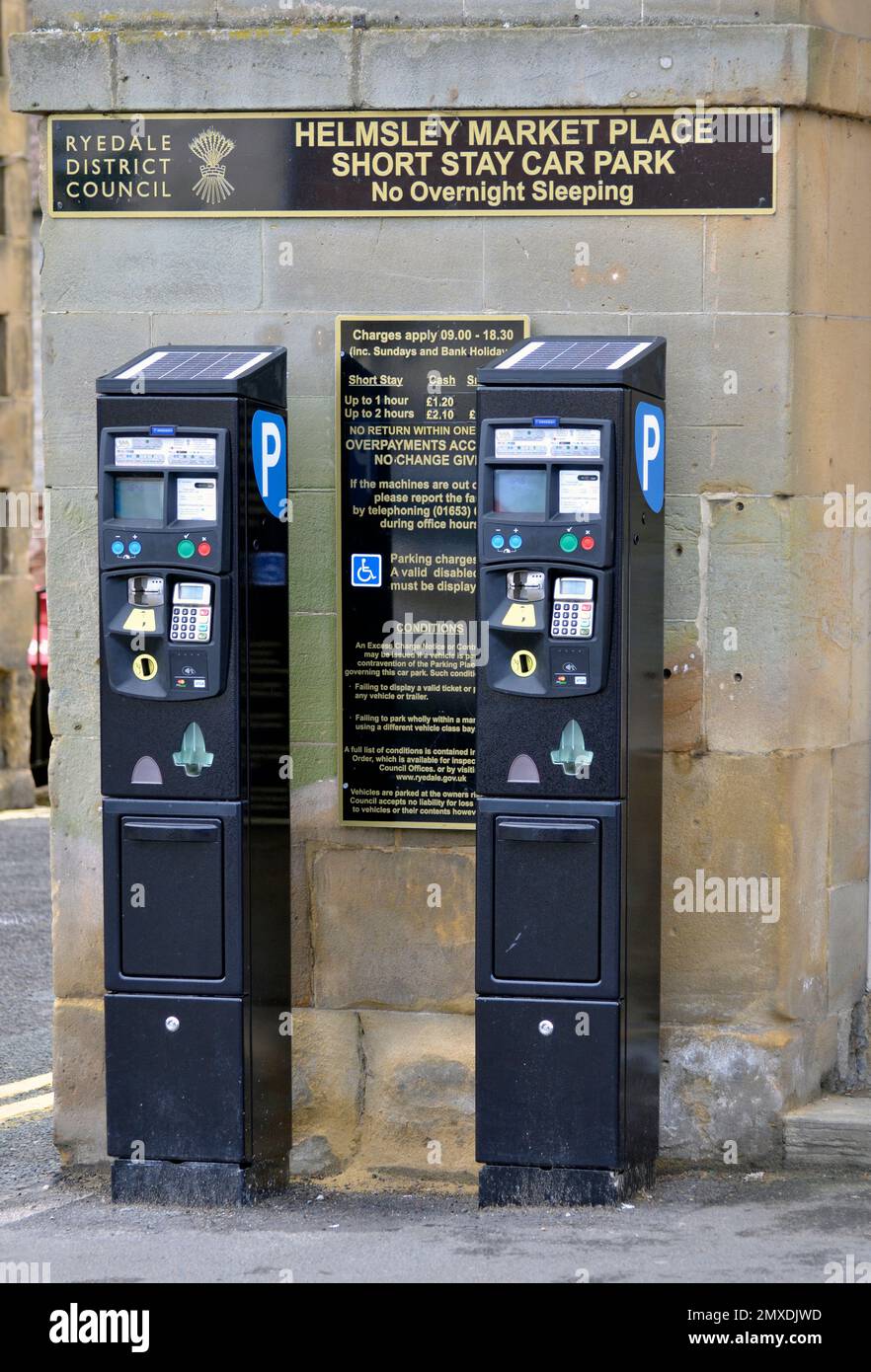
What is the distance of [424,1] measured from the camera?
19.2 ft

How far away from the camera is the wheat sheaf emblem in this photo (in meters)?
5.94

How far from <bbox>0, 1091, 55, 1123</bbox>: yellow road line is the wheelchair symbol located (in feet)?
7.75

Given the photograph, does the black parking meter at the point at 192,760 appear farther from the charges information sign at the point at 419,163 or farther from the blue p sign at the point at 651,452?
the blue p sign at the point at 651,452

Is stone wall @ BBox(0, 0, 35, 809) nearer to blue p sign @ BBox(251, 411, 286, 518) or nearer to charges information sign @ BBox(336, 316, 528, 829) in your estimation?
charges information sign @ BBox(336, 316, 528, 829)

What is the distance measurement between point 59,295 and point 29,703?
28.2ft

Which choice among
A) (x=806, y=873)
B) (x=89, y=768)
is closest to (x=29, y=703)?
(x=89, y=768)

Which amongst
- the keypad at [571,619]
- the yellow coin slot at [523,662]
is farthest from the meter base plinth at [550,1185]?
the keypad at [571,619]

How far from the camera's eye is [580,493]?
523 centimetres

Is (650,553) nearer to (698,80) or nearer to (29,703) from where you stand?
(698,80)

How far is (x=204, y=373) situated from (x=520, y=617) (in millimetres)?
1113

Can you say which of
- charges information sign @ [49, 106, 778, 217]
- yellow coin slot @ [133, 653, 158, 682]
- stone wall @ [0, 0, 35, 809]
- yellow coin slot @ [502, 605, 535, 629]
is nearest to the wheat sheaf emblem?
charges information sign @ [49, 106, 778, 217]

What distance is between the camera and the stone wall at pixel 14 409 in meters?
13.9

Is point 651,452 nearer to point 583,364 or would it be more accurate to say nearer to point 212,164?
point 583,364

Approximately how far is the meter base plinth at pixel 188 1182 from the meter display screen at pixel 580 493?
2055mm
